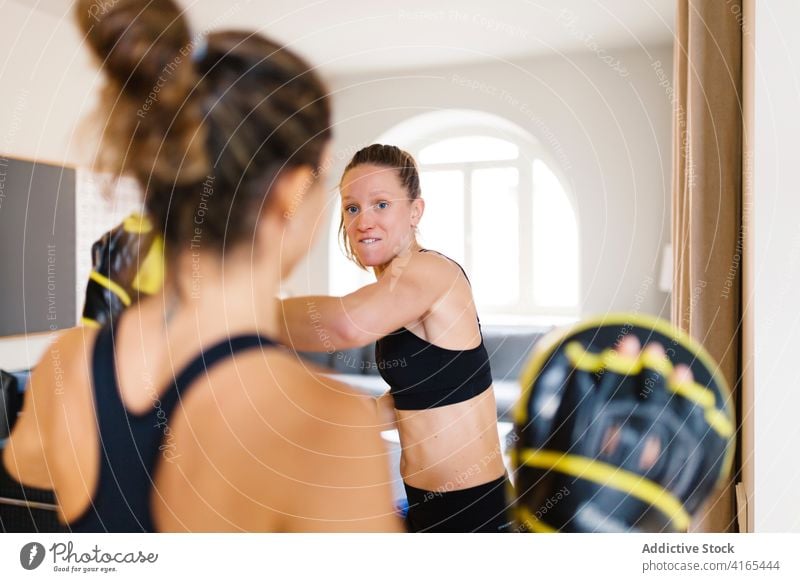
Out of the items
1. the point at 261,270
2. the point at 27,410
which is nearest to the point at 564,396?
the point at 261,270

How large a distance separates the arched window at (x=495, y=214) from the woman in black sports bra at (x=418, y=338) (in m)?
0.02

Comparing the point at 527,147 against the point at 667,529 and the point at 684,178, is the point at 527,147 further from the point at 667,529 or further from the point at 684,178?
the point at 667,529

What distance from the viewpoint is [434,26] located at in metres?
0.81

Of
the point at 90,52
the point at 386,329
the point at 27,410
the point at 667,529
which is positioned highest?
the point at 90,52

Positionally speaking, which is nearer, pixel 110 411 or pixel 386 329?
pixel 386 329

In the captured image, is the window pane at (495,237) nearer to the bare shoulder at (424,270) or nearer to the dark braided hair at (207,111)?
the bare shoulder at (424,270)

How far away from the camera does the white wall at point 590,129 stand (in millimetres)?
799

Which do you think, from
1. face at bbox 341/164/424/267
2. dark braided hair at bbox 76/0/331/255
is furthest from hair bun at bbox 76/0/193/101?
face at bbox 341/164/424/267

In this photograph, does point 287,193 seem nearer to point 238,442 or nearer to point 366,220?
point 366,220

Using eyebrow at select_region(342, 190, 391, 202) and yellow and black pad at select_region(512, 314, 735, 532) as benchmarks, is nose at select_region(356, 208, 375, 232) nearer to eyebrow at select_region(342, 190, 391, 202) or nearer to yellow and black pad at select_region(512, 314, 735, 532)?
eyebrow at select_region(342, 190, 391, 202)

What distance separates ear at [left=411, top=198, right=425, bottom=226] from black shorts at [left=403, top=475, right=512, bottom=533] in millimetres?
335

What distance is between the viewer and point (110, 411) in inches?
34.0

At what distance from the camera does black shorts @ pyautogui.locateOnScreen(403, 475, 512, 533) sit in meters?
0.79

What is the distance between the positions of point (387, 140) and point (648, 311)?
1.31ft
